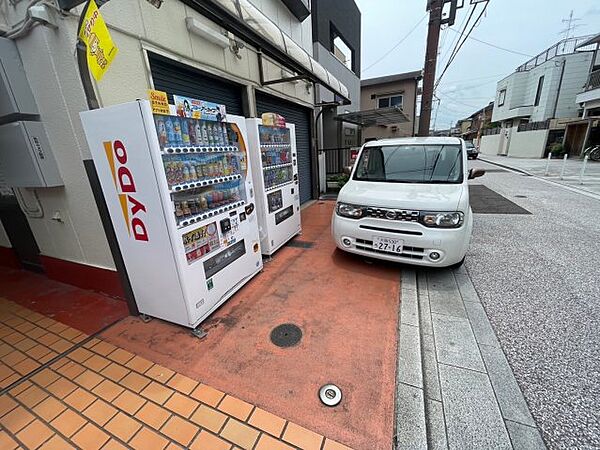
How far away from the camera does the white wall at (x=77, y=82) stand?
7.34 ft

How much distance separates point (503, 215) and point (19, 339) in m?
8.25

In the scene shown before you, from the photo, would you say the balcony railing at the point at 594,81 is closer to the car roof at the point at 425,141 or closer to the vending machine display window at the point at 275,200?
the car roof at the point at 425,141

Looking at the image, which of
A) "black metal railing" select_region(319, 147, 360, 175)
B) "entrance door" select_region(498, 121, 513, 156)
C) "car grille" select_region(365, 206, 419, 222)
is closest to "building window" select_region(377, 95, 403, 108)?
"black metal railing" select_region(319, 147, 360, 175)

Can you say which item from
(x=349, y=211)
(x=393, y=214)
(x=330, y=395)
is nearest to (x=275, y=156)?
(x=349, y=211)

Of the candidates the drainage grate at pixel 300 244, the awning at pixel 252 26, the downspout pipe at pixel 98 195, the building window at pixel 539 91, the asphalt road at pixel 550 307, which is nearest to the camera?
the asphalt road at pixel 550 307

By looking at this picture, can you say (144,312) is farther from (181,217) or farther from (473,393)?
(473,393)

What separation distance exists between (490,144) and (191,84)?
31.1 m

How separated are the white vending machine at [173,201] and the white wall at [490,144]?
96.2 ft

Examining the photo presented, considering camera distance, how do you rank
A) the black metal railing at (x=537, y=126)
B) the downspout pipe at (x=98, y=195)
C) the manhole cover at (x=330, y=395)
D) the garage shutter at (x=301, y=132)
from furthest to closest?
the black metal railing at (x=537, y=126), the garage shutter at (x=301, y=132), the downspout pipe at (x=98, y=195), the manhole cover at (x=330, y=395)

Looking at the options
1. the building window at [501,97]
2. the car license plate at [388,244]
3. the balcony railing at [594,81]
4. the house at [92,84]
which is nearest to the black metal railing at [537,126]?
the balcony railing at [594,81]

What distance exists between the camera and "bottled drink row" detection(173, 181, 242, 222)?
90.9 inches

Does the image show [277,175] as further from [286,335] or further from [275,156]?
[286,335]

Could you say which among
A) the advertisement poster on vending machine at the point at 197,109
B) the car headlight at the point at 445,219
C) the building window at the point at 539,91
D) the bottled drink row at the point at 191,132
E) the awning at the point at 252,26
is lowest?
the car headlight at the point at 445,219

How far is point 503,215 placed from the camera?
5.61 m
